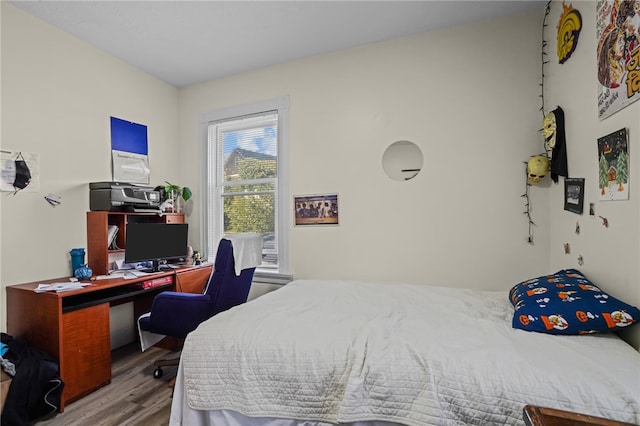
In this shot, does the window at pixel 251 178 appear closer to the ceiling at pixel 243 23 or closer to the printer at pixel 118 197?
the ceiling at pixel 243 23

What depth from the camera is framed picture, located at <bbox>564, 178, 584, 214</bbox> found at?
71.1 inches

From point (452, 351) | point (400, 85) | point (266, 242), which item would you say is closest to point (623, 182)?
point (452, 351)

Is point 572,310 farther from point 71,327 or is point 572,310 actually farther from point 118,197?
point 118,197

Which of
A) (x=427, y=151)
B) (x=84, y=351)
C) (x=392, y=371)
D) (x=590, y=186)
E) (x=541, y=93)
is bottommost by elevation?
(x=84, y=351)

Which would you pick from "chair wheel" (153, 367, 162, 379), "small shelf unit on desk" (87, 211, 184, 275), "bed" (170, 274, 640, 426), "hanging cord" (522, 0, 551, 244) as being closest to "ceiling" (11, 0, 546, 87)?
"hanging cord" (522, 0, 551, 244)

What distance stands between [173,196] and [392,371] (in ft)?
9.90

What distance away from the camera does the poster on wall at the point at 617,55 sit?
4.27 feet

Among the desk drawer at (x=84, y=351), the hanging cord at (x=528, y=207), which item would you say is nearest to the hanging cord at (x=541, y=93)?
the hanging cord at (x=528, y=207)

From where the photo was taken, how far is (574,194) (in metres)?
1.88

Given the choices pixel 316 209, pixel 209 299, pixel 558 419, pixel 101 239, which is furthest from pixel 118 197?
pixel 558 419

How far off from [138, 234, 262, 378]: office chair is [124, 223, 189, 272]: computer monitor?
0.76 meters

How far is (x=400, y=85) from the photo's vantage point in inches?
107

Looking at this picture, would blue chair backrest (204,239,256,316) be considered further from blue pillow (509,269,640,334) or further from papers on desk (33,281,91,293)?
blue pillow (509,269,640,334)

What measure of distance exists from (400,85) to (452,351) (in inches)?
90.1
